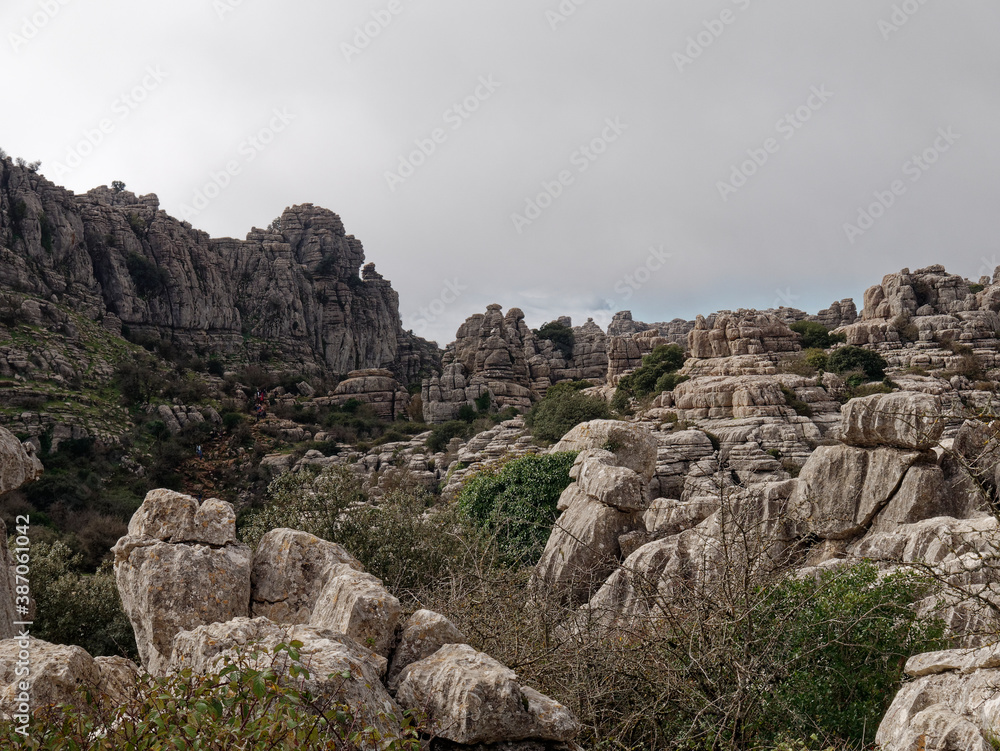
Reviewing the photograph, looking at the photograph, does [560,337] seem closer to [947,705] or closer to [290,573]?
[290,573]

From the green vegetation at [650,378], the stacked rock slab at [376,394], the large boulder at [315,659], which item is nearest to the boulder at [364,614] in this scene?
the large boulder at [315,659]

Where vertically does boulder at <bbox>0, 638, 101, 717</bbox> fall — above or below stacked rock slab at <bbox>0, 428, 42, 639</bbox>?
below

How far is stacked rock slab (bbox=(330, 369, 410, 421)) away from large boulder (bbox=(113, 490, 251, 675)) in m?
53.8

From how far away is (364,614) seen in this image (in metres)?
4.79

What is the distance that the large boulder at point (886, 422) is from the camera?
10.6m

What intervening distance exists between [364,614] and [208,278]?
73.5 m

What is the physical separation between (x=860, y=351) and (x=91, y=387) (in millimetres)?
47919

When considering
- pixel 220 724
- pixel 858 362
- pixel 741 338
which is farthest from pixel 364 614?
pixel 858 362

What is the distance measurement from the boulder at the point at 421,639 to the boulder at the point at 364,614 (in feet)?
0.35

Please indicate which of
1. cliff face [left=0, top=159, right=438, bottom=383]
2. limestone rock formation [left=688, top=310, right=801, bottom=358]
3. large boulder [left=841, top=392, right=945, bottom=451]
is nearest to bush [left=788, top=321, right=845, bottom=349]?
limestone rock formation [left=688, top=310, right=801, bottom=358]

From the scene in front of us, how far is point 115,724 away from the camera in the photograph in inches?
132

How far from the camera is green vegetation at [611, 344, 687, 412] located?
40531mm

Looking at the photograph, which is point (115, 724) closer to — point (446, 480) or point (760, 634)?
point (760, 634)

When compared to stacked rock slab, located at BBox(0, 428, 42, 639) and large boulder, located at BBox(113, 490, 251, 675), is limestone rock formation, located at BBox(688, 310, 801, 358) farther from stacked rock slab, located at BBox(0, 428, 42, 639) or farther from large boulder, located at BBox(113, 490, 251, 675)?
stacked rock slab, located at BBox(0, 428, 42, 639)
